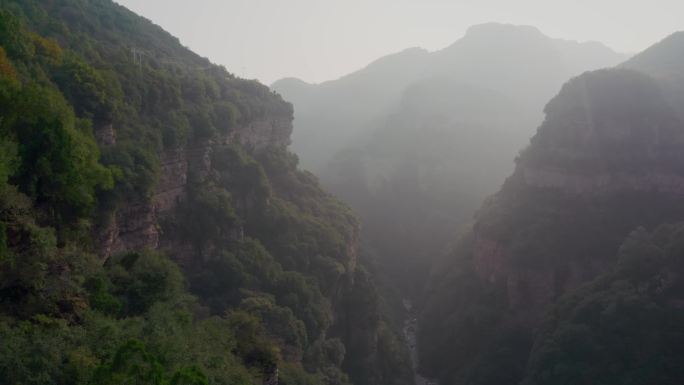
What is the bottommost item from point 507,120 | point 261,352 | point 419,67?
point 261,352

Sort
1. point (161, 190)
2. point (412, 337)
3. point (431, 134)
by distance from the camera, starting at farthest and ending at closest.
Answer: point (431, 134)
point (412, 337)
point (161, 190)

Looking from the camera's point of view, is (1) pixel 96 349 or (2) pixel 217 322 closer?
(1) pixel 96 349

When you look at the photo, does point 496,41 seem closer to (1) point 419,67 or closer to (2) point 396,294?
(1) point 419,67

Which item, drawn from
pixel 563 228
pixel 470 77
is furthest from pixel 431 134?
pixel 563 228

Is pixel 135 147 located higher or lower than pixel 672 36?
lower

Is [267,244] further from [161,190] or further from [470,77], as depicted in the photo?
[470,77]

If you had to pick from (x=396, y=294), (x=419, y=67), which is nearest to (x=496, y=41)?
(x=419, y=67)

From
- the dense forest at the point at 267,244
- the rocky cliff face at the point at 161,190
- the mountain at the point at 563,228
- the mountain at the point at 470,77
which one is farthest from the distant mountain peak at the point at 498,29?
the rocky cliff face at the point at 161,190
